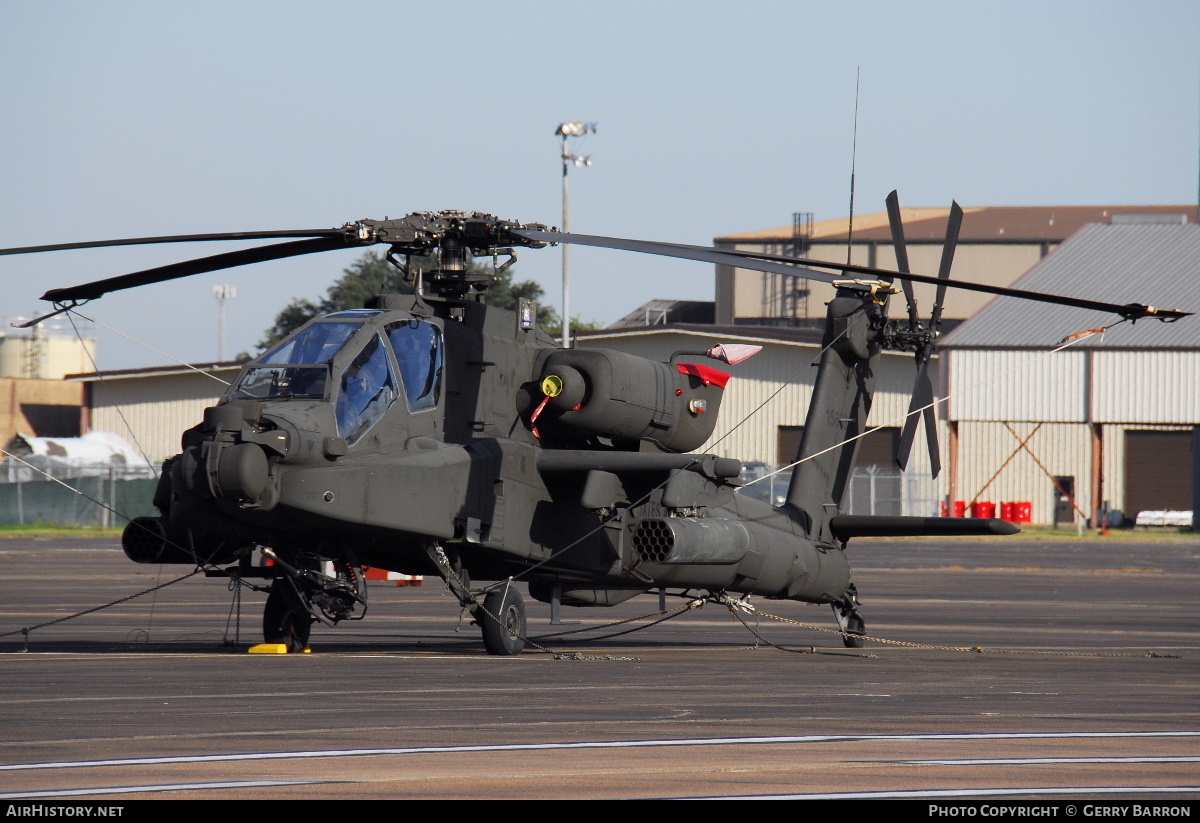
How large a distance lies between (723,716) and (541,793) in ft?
12.8

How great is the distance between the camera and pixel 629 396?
17.5 metres

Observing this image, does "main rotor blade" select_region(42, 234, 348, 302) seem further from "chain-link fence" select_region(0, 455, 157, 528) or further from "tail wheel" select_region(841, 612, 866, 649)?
"chain-link fence" select_region(0, 455, 157, 528)

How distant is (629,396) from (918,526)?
394cm

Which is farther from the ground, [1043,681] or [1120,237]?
[1120,237]

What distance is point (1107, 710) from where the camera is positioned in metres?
12.5

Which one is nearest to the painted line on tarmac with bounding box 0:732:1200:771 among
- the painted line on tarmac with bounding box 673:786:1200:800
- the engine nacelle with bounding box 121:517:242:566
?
the painted line on tarmac with bounding box 673:786:1200:800

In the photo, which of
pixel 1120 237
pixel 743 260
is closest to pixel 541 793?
pixel 743 260

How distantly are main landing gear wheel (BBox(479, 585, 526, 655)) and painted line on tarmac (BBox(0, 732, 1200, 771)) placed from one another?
22.7 feet

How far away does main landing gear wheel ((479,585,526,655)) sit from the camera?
17.0m

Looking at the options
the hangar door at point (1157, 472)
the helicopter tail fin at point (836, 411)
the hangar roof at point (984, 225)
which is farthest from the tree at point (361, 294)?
the helicopter tail fin at point (836, 411)

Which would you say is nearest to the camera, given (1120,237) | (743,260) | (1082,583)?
(743,260)

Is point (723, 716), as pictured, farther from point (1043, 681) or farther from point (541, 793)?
point (1043, 681)

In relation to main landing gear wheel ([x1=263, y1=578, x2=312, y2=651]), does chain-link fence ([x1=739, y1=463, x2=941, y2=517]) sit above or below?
below

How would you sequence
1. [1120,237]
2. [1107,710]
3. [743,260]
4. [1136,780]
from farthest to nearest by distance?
[1120,237] < [743,260] < [1107,710] < [1136,780]
